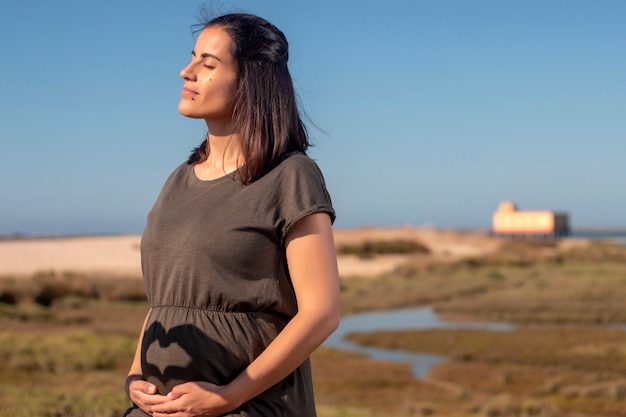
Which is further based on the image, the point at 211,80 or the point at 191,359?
the point at 211,80

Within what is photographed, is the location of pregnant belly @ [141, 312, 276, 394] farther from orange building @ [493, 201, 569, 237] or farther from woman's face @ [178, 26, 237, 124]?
orange building @ [493, 201, 569, 237]

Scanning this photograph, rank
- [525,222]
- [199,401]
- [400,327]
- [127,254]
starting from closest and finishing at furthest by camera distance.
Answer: [199,401] < [400,327] < [127,254] < [525,222]

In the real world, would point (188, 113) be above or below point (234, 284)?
above

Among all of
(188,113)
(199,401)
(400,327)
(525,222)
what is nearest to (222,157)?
(188,113)

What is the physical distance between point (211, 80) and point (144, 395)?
0.75 meters

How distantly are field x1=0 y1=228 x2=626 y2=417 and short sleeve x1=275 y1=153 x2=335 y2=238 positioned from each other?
16.2 ft

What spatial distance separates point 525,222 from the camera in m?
82.7

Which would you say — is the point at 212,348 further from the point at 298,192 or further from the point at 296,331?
the point at 298,192

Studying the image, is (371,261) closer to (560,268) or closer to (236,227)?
(560,268)

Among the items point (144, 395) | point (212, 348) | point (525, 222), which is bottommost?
point (525, 222)

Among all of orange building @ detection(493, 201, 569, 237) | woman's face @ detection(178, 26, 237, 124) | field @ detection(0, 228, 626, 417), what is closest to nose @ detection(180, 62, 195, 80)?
woman's face @ detection(178, 26, 237, 124)

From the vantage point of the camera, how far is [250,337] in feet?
5.96

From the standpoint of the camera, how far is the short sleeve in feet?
5.91

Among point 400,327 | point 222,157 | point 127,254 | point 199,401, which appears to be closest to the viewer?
point 199,401
